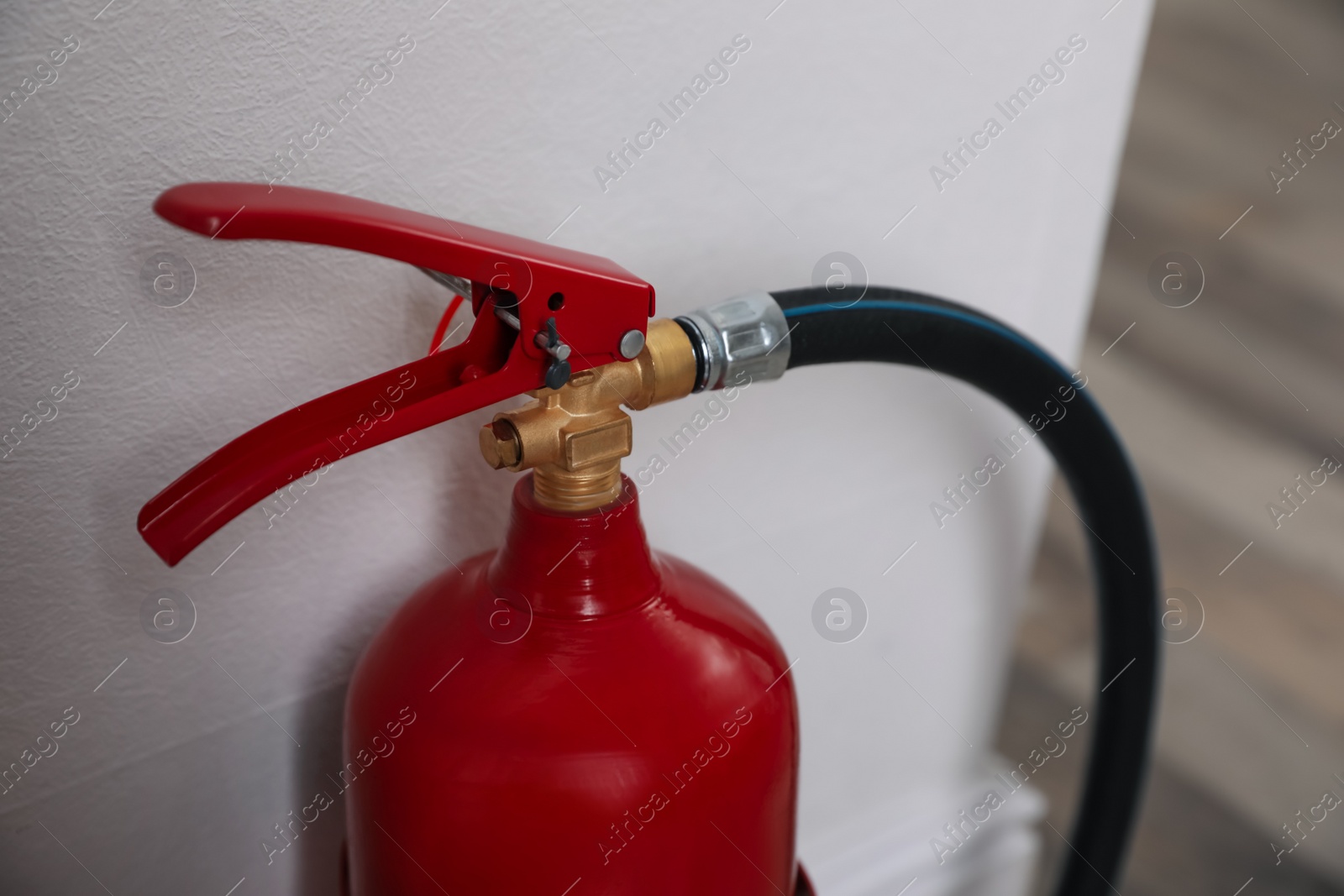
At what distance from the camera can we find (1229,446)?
63.8 inches

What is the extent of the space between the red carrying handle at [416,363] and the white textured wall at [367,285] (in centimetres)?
8

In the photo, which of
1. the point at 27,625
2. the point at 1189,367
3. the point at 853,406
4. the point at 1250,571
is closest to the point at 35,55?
the point at 27,625

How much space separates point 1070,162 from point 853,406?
187 mm

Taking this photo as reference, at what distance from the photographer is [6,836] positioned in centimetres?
42

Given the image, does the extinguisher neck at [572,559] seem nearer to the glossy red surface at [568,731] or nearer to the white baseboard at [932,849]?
the glossy red surface at [568,731]

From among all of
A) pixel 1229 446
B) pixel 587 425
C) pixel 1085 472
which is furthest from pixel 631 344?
pixel 1229 446

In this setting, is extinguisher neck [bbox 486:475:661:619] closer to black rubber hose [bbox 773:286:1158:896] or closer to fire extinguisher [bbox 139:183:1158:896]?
fire extinguisher [bbox 139:183:1158:896]

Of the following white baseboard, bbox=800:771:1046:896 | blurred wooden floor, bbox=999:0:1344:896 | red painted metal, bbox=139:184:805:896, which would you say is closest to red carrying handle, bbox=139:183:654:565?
red painted metal, bbox=139:184:805:896

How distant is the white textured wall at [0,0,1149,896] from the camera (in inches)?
14.5

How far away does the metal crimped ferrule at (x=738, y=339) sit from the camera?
405 mm

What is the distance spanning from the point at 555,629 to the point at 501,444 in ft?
0.23

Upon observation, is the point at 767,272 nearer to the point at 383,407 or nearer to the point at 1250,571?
the point at 383,407

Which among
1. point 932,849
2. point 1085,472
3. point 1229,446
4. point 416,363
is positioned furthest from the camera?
point 1229,446

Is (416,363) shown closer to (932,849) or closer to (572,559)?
(572,559)
